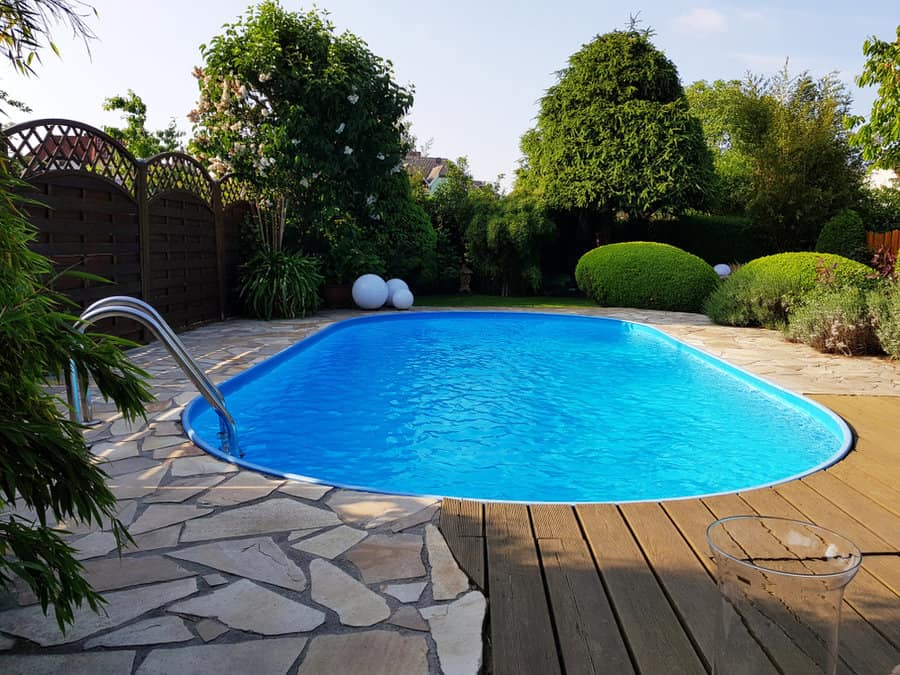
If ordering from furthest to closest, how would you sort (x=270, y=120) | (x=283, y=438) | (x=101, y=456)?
(x=270, y=120), (x=283, y=438), (x=101, y=456)

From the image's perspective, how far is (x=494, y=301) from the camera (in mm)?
13812

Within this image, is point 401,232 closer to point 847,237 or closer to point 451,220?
point 451,220

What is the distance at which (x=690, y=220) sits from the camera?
1598 centimetres

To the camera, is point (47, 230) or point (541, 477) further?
point (47, 230)

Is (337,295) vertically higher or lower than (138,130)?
lower

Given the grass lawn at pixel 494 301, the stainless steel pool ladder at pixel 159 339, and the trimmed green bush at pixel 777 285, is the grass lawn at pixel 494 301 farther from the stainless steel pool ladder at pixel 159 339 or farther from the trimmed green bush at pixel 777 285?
the stainless steel pool ladder at pixel 159 339

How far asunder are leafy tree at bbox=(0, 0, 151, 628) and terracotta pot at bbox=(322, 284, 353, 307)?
34.3ft

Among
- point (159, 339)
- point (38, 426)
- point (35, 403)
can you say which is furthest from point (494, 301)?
point (38, 426)

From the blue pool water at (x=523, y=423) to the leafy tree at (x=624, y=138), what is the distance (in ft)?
21.5

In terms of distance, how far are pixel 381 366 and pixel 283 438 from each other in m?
2.74

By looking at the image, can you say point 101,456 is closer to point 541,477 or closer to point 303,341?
point 541,477

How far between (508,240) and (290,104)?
5.48 metres

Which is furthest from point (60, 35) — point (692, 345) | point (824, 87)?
point (824, 87)

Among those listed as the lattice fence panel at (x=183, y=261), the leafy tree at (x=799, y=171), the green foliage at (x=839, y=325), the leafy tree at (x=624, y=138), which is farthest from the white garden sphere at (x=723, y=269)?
the lattice fence panel at (x=183, y=261)
